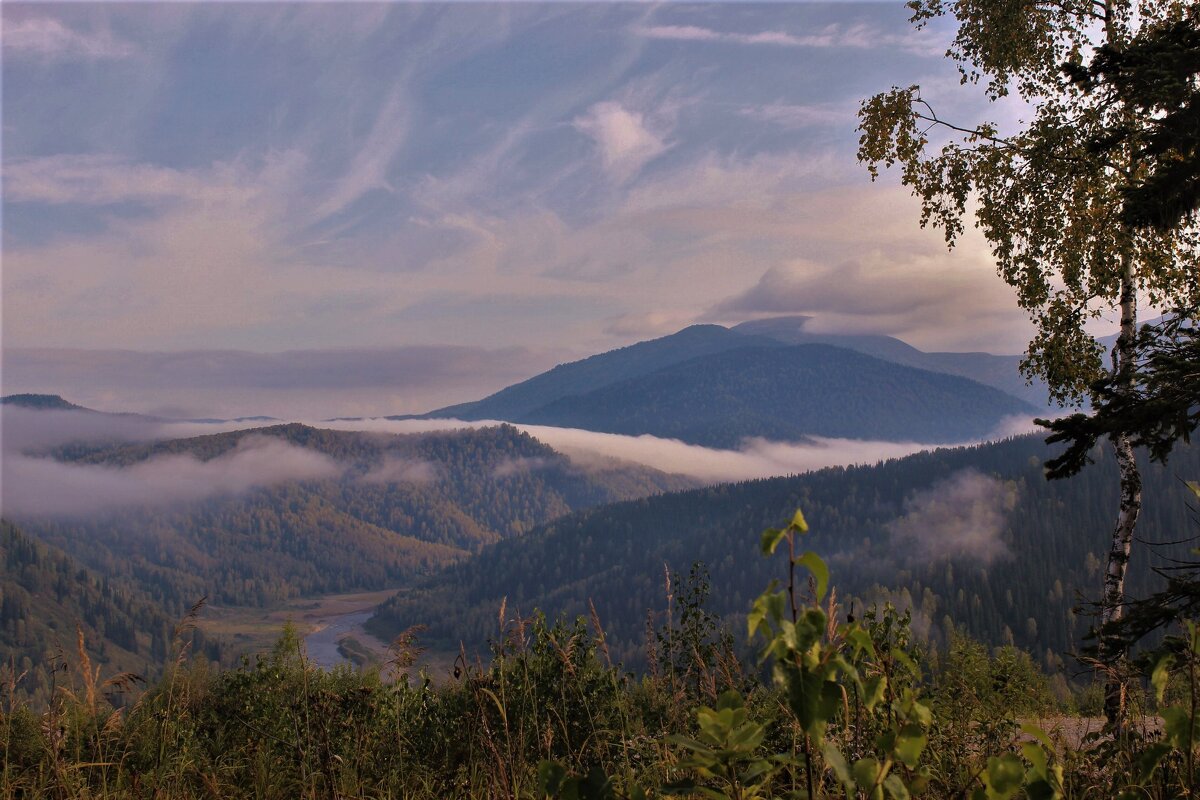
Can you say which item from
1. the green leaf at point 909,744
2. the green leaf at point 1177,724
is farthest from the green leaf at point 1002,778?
the green leaf at point 1177,724

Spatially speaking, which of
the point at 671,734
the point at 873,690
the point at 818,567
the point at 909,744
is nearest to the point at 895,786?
the point at 909,744

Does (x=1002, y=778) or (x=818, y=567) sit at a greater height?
(x=818, y=567)

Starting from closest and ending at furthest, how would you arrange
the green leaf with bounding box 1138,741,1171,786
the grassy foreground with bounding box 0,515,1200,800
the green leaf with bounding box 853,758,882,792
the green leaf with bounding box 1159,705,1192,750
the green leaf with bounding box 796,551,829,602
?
the green leaf with bounding box 796,551,829,602
the green leaf with bounding box 853,758,882,792
the grassy foreground with bounding box 0,515,1200,800
the green leaf with bounding box 1138,741,1171,786
the green leaf with bounding box 1159,705,1192,750

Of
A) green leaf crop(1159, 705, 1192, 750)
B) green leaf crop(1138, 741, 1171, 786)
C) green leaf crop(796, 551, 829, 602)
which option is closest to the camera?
green leaf crop(796, 551, 829, 602)

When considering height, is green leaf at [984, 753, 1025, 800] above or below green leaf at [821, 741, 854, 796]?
below

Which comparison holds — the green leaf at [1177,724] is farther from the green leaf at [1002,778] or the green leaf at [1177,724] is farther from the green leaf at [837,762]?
the green leaf at [837,762]

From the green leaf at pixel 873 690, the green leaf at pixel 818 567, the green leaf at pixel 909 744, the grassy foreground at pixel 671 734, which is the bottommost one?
the grassy foreground at pixel 671 734

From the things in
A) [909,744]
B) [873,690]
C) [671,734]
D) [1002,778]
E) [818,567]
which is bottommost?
[671,734]

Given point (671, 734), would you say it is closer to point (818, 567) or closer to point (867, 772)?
point (867, 772)

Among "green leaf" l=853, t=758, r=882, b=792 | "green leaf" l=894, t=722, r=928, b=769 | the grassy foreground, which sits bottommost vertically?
the grassy foreground

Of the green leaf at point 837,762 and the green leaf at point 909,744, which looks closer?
the green leaf at point 837,762

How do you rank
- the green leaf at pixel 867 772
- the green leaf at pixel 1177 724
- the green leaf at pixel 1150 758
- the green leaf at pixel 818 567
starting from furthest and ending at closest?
the green leaf at pixel 1177 724 → the green leaf at pixel 1150 758 → the green leaf at pixel 867 772 → the green leaf at pixel 818 567

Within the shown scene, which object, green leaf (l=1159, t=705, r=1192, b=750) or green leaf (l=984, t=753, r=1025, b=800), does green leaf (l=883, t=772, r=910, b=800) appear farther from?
green leaf (l=1159, t=705, r=1192, b=750)

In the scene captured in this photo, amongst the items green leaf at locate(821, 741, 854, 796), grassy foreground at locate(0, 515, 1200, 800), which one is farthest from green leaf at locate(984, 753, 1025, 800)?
green leaf at locate(821, 741, 854, 796)
